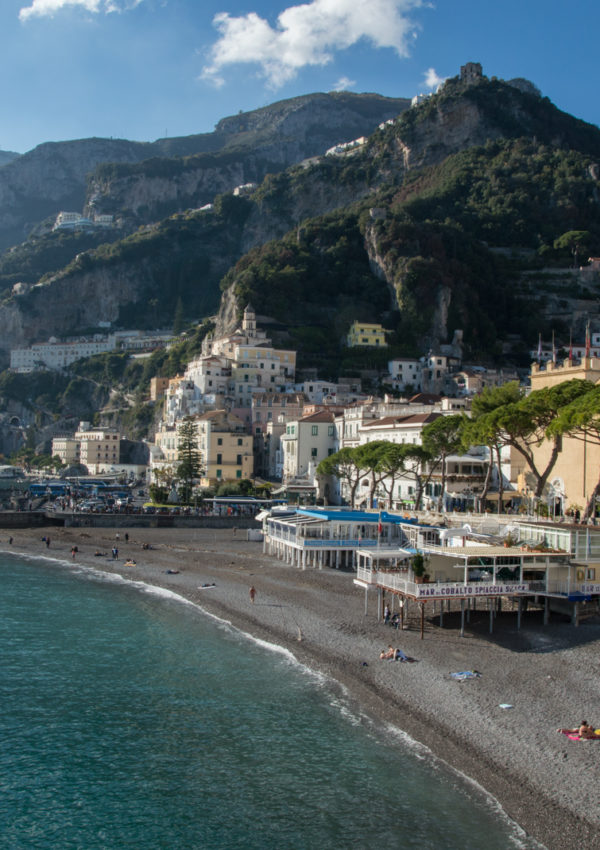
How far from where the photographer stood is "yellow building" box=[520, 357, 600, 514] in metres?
37.6

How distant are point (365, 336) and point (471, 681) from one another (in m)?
75.9

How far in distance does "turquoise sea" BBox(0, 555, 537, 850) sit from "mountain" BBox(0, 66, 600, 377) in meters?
68.8

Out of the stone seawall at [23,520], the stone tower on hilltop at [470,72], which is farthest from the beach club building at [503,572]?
the stone tower on hilltop at [470,72]

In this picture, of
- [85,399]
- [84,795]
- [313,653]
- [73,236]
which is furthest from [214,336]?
[73,236]

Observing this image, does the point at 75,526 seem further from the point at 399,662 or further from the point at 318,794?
the point at 318,794

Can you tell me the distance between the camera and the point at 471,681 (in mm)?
21969

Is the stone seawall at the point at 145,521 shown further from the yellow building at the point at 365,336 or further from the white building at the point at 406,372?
the yellow building at the point at 365,336

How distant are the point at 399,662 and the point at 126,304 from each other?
141152mm

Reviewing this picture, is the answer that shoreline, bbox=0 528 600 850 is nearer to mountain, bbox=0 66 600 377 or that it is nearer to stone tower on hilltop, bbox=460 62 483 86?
mountain, bbox=0 66 600 377

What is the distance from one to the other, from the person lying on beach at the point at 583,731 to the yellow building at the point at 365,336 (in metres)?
78.4

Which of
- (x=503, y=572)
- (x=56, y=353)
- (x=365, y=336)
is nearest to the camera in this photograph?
(x=503, y=572)

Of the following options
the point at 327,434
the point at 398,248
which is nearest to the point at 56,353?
the point at 398,248

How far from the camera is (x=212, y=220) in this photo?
16312 centimetres

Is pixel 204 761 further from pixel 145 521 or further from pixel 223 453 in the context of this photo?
pixel 223 453
